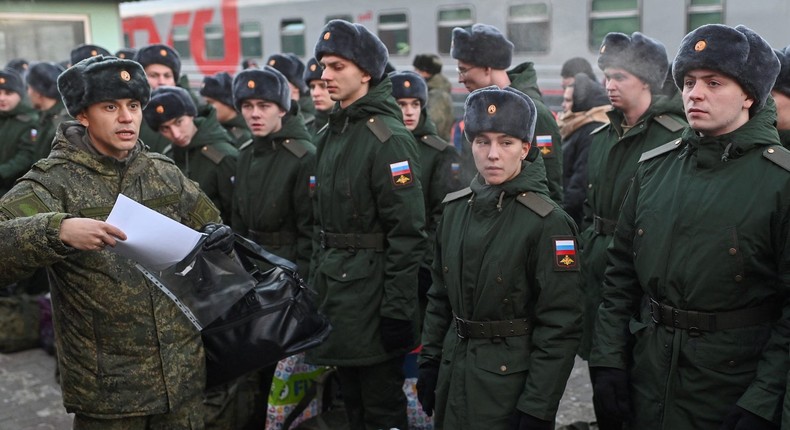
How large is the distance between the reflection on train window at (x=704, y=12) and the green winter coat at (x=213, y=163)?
6.83m

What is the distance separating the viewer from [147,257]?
2.96m

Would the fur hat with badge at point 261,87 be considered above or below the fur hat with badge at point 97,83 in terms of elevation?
below

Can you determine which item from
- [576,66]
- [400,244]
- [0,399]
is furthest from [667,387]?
[576,66]

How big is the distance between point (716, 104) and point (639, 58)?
1733mm

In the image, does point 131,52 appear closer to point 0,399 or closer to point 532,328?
point 0,399

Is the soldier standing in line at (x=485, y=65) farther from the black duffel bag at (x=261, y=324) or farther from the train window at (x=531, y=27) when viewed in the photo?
the train window at (x=531, y=27)

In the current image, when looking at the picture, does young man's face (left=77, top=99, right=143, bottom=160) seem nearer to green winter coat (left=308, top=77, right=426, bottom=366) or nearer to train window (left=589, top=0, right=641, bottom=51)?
green winter coat (left=308, top=77, right=426, bottom=366)

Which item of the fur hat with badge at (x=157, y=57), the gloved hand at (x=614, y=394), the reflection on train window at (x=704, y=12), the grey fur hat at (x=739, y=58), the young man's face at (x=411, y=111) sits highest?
the reflection on train window at (x=704, y=12)

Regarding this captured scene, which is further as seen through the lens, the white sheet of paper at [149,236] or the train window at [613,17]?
the train window at [613,17]

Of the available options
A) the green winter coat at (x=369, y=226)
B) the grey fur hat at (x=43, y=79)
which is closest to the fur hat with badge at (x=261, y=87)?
the green winter coat at (x=369, y=226)

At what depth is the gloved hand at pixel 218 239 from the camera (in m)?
3.23

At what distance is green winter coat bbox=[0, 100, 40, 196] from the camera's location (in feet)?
25.6

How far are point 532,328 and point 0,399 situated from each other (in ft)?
14.6

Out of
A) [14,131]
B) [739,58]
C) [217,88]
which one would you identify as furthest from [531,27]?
[739,58]
